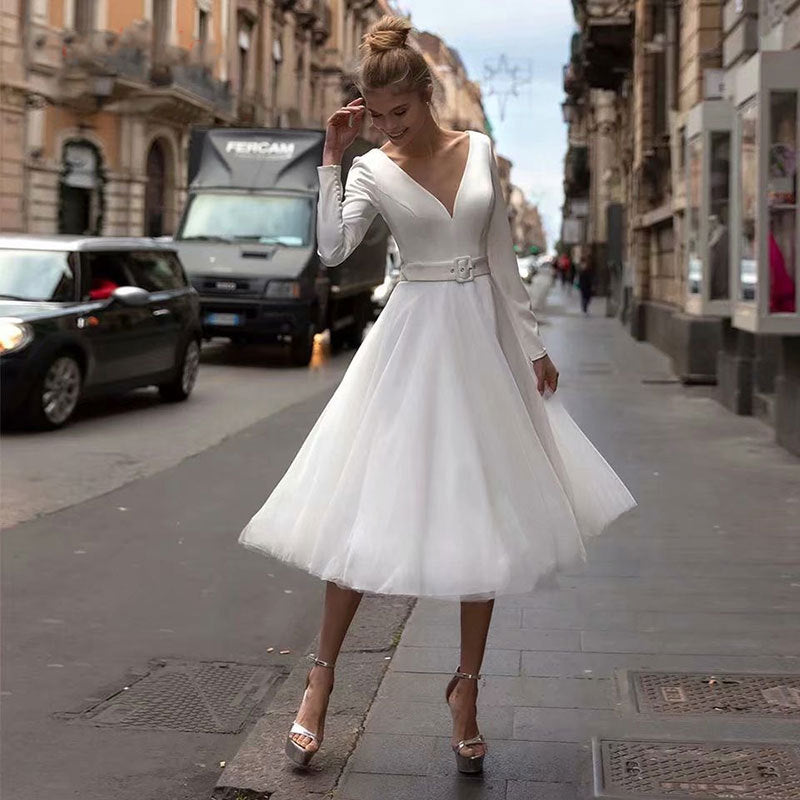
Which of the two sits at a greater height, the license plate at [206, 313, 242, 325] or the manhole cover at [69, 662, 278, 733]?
the license plate at [206, 313, 242, 325]

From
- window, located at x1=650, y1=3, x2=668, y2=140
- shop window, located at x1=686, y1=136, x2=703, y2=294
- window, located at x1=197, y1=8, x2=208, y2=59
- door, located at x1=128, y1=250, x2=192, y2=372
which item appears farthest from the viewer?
window, located at x1=197, y1=8, x2=208, y2=59

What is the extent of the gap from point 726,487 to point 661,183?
15542 millimetres

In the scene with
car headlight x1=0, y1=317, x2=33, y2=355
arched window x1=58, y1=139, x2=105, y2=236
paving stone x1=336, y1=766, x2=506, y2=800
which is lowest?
paving stone x1=336, y1=766, x2=506, y2=800

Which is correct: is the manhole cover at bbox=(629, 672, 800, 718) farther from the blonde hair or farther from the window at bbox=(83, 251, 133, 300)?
the window at bbox=(83, 251, 133, 300)

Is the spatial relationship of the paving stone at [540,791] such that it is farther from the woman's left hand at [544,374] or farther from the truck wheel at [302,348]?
the truck wheel at [302,348]

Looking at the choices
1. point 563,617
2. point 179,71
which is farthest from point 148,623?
point 179,71

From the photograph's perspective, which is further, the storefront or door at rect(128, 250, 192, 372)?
door at rect(128, 250, 192, 372)

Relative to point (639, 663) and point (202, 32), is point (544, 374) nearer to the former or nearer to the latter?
point (639, 663)

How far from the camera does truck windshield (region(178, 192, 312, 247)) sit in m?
18.5

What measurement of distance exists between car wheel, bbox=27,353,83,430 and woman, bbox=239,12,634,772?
24.8 ft

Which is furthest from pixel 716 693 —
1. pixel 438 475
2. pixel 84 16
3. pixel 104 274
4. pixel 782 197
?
pixel 84 16

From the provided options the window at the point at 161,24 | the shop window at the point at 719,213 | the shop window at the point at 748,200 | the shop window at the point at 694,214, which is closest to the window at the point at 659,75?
the shop window at the point at 694,214

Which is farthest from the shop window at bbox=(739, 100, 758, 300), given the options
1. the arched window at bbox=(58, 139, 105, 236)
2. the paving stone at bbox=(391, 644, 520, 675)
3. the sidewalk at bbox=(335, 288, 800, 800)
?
the arched window at bbox=(58, 139, 105, 236)

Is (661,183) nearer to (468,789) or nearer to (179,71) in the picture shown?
(179,71)
